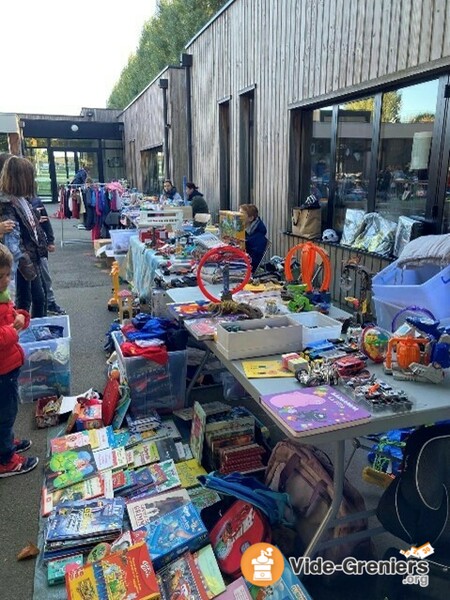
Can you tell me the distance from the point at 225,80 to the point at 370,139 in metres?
4.54

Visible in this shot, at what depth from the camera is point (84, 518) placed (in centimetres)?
217

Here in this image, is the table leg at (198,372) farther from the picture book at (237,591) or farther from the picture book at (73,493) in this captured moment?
the picture book at (237,591)

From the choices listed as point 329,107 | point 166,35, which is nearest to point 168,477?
point 329,107

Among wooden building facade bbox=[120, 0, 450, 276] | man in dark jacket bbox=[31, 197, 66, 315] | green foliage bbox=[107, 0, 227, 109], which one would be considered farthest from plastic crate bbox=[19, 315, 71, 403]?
green foliage bbox=[107, 0, 227, 109]

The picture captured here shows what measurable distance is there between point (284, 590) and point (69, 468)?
55.3 inches

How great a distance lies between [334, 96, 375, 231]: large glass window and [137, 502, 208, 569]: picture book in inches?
147

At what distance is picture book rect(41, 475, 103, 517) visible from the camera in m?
2.33

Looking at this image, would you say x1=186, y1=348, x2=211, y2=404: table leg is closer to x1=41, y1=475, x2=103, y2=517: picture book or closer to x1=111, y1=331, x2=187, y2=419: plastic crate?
x1=111, y1=331, x2=187, y2=419: plastic crate

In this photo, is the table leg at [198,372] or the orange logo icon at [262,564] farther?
the table leg at [198,372]

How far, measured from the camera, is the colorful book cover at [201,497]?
2.26 meters

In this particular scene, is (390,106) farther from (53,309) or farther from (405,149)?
(53,309)

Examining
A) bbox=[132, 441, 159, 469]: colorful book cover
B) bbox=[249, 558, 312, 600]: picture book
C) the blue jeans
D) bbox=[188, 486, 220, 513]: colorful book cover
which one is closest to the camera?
bbox=[249, 558, 312, 600]: picture book

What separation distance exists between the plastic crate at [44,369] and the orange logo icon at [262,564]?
208cm

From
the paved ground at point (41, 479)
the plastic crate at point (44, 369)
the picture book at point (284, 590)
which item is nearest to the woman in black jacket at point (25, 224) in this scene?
the paved ground at point (41, 479)
